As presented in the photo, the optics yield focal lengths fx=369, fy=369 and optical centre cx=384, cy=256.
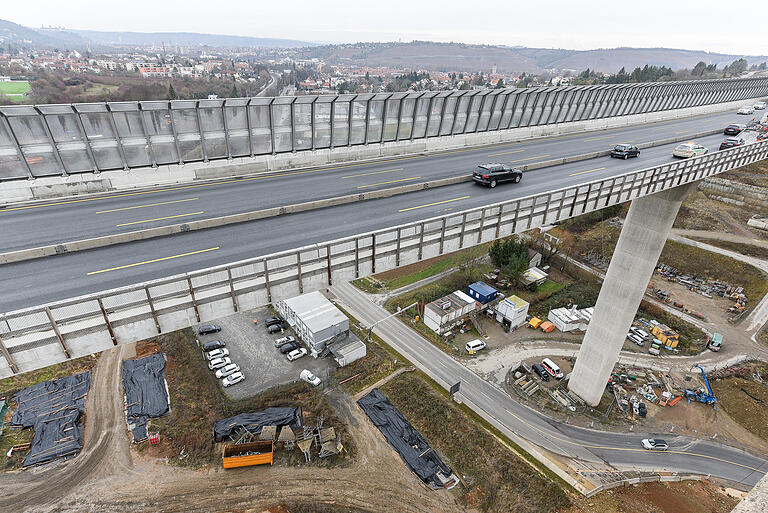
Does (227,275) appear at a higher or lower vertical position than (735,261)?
higher

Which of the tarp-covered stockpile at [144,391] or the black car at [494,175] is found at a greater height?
the black car at [494,175]

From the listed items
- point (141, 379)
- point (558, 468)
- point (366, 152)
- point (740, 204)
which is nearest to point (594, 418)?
point (558, 468)

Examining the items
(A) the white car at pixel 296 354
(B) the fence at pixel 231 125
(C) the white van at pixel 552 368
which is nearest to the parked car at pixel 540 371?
(C) the white van at pixel 552 368

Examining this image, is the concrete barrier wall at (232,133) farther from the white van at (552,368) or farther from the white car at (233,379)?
the white van at (552,368)

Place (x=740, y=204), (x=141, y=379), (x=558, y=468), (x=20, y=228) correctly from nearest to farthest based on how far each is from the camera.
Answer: (x=20, y=228)
(x=558, y=468)
(x=141, y=379)
(x=740, y=204)

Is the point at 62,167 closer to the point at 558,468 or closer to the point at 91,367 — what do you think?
the point at 91,367

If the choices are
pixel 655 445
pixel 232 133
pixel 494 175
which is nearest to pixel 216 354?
pixel 232 133

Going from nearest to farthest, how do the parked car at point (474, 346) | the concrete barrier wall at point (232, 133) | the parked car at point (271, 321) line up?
1. the concrete barrier wall at point (232, 133)
2. the parked car at point (474, 346)
3. the parked car at point (271, 321)
